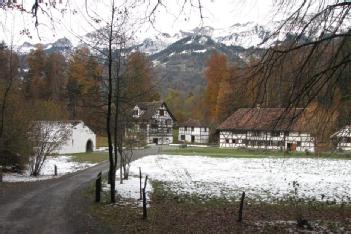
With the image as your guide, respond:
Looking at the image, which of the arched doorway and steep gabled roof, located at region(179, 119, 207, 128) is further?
steep gabled roof, located at region(179, 119, 207, 128)

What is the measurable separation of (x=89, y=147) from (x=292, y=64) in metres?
49.6

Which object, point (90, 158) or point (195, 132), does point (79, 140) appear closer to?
point (90, 158)

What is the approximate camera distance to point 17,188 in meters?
20.7

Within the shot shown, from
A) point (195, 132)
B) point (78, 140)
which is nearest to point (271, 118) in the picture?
point (78, 140)

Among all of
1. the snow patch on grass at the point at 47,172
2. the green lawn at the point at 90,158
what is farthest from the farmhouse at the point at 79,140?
the snow patch on grass at the point at 47,172

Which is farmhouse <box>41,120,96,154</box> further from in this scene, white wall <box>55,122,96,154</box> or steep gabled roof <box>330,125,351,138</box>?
steep gabled roof <box>330,125,351,138</box>

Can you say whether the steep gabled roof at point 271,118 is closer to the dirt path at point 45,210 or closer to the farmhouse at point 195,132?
the dirt path at point 45,210

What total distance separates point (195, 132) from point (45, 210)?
233ft

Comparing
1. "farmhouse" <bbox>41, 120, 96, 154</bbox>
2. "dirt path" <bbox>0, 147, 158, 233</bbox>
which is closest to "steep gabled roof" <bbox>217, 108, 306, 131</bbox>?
"dirt path" <bbox>0, 147, 158, 233</bbox>

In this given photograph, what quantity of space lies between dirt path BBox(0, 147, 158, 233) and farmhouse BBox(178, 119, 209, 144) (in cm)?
6319

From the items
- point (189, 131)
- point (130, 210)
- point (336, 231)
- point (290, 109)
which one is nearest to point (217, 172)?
point (130, 210)

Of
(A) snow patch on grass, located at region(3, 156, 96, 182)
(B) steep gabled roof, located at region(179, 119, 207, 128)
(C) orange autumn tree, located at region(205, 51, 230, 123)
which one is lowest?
(A) snow patch on grass, located at region(3, 156, 96, 182)

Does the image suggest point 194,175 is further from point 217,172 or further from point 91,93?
point 91,93

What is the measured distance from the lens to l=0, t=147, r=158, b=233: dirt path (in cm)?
1198
